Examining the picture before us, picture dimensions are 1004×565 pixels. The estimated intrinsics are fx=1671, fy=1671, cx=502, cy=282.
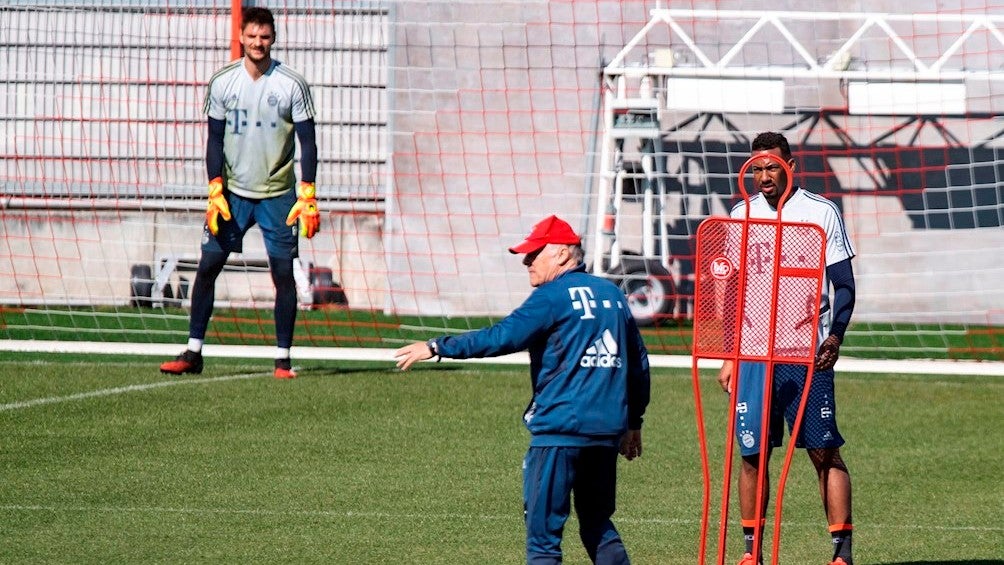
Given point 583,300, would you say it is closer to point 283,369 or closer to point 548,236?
point 548,236

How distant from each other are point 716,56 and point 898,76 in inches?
87.6

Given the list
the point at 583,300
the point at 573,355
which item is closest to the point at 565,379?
the point at 573,355

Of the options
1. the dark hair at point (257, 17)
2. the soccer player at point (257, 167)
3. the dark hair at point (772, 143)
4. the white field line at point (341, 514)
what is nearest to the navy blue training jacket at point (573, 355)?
the dark hair at point (772, 143)

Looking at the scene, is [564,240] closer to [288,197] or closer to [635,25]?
[288,197]

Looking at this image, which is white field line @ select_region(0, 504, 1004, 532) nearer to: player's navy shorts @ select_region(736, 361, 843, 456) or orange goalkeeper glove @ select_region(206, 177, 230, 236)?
player's navy shorts @ select_region(736, 361, 843, 456)

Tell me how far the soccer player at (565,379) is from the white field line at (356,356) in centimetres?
782

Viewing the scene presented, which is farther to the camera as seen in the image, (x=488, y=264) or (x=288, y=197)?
(x=488, y=264)

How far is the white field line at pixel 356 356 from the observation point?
13445 millimetres

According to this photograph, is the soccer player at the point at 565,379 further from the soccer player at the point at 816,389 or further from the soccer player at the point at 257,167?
the soccer player at the point at 257,167

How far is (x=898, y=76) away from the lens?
17.4m

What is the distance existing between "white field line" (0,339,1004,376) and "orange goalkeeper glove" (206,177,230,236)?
246 centimetres

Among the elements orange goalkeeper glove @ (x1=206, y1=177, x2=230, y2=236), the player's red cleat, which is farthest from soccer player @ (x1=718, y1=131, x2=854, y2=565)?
the player's red cleat

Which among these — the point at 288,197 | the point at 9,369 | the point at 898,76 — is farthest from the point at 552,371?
the point at 898,76

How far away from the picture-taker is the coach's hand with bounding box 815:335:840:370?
650 cm
